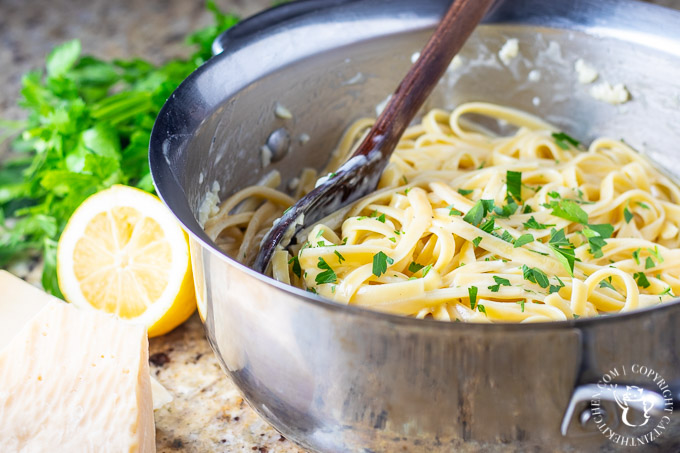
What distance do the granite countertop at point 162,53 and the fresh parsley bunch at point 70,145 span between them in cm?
37

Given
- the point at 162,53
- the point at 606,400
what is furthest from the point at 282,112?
the point at 162,53

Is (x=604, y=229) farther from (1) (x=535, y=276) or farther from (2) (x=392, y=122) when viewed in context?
(2) (x=392, y=122)

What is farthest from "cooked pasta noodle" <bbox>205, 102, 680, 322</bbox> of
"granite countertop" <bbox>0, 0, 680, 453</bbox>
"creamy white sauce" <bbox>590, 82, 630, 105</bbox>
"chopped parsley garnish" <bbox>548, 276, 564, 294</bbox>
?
"granite countertop" <bbox>0, 0, 680, 453</bbox>

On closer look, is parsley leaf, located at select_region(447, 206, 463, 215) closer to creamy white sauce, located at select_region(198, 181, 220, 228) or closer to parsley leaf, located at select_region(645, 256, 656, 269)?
parsley leaf, located at select_region(645, 256, 656, 269)

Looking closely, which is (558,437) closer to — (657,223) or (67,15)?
(657,223)

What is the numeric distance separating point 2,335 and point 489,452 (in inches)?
43.5

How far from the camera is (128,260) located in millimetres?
1714

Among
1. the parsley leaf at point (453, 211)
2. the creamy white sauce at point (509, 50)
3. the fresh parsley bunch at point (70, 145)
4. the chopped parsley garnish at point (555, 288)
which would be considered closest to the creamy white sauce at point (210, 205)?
the fresh parsley bunch at point (70, 145)

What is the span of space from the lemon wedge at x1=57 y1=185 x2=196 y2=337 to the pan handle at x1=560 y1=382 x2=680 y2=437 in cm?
94

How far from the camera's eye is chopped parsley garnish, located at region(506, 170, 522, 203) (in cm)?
188

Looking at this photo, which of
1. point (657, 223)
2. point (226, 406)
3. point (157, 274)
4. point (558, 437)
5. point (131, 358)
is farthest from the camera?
point (657, 223)

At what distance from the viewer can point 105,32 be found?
10.5 ft

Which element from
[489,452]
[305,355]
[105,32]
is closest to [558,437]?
[489,452]

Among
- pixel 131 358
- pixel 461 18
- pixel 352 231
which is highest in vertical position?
pixel 461 18
